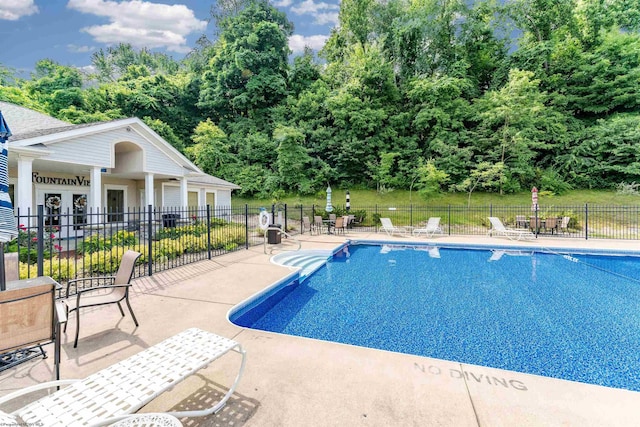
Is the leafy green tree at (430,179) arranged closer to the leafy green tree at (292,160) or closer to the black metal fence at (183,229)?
the black metal fence at (183,229)

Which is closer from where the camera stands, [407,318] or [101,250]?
[407,318]

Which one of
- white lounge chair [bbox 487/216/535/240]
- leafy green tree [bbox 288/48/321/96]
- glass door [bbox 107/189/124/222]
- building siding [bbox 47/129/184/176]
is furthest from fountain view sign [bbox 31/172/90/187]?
white lounge chair [bbox 487/216/535/240]

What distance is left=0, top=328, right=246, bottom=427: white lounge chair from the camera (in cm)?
140

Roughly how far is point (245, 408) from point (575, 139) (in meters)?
29.7

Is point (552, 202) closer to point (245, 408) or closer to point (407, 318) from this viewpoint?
point (407, 318)

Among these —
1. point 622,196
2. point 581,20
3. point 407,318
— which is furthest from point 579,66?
point 407,318

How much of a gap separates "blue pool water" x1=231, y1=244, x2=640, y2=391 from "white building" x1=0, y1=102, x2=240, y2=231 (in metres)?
10.0

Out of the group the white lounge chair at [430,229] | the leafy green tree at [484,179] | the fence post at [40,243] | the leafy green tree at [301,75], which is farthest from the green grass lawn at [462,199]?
the fence post at [40,243]

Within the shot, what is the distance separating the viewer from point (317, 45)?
32.0m

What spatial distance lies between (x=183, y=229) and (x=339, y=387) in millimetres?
9646

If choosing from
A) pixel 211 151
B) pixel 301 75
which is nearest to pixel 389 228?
pixel 211 151

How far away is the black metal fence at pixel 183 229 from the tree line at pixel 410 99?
4.56 m

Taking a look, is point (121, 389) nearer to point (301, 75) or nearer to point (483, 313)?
point (483, 313)

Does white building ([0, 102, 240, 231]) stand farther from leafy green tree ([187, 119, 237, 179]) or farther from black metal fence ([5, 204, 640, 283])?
leafy green tree ([187, 119, 237, 179])
